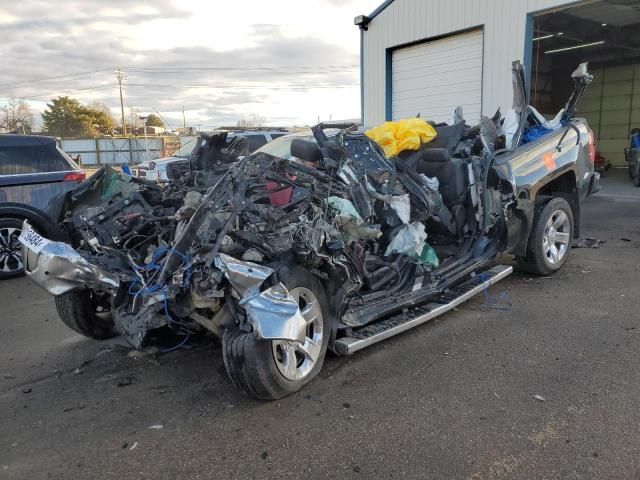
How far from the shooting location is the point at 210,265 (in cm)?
311

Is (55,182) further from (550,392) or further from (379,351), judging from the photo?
(550,392)

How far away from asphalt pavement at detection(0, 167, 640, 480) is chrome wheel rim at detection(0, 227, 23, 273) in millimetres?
2465

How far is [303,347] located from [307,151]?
161 cm

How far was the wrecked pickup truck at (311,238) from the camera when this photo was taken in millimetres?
3258

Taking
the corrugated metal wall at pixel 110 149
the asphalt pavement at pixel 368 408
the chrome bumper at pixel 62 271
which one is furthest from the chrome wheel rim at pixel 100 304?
the corrugated metal wall at pixel 110 149

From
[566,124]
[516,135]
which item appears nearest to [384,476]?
[516,135]

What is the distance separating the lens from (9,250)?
6.99 m

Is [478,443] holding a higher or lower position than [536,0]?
lower

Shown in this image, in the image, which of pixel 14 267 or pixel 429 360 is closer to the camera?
pixel 429 360

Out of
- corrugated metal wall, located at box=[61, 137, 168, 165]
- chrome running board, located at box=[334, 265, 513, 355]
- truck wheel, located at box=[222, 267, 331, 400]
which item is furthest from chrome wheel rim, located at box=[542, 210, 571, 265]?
corrugated metal wall, located at box=[61, 137, 168, 165]

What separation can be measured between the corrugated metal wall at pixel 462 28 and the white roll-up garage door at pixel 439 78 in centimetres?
29

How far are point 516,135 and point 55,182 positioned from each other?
5.99 m

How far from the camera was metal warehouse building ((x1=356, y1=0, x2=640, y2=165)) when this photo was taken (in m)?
11.1

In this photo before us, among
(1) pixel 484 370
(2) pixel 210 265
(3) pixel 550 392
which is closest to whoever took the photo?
(2) pixel 210 265
